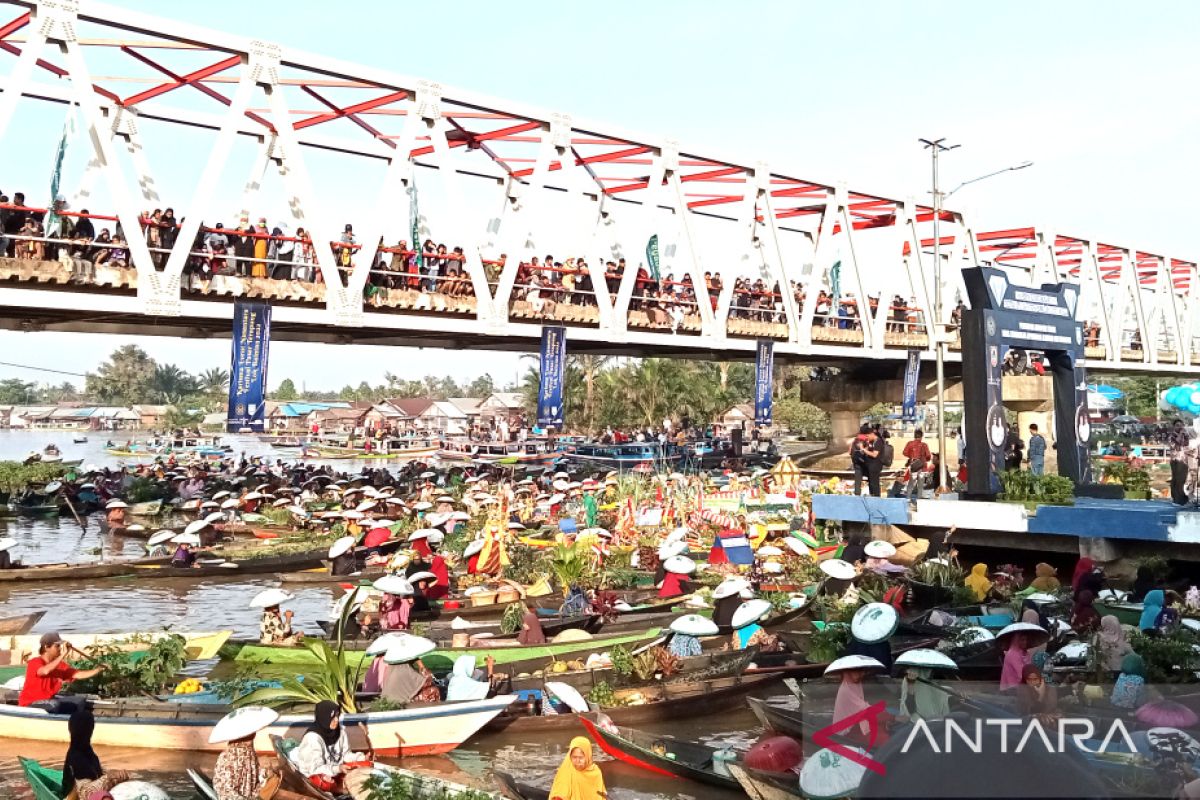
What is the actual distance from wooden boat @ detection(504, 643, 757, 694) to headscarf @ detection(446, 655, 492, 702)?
678mm

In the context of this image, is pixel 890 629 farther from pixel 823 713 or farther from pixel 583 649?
pixel 583 649

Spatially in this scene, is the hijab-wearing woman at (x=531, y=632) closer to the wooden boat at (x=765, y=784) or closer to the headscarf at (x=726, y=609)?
the headscarf at (x=726, y=609)

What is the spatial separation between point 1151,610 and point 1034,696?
235 inches

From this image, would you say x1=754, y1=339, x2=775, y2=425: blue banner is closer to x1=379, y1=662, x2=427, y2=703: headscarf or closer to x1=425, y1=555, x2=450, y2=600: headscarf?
x1=425, y1=555, x2=450, y2=600: headscarf

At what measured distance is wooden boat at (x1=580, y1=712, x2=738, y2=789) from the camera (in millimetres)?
9758

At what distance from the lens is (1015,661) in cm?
1000

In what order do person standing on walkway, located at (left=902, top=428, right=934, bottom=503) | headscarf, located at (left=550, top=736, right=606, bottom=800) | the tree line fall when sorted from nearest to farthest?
headscarf, located at (left=550, top=736, right=606, bottom=800), person standing on walkway, located at (left=902, top=428, right=934, bottom=503), the tree line

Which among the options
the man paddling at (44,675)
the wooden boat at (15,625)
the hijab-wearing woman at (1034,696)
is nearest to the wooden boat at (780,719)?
the hijab-wearing woman at (1034,696)

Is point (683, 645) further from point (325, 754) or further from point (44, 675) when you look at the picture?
point (44, 675)

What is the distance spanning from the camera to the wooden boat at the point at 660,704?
37.9 feet

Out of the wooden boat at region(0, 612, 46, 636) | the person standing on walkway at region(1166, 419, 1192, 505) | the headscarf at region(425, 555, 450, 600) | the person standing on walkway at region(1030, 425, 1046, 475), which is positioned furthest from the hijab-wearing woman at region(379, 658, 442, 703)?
the person standing on walkway at region(1030, 425, 1046, 475)

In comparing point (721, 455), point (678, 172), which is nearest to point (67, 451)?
point (721, 455)

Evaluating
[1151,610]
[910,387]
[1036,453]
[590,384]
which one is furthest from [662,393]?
[1151,610]

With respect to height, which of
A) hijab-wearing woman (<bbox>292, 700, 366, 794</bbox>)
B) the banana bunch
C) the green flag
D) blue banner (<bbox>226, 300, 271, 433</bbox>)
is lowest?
the banana bunch
